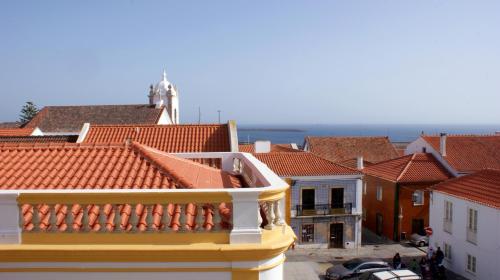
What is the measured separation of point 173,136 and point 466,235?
14920mm

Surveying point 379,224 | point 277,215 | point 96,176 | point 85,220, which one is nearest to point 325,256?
point 379,224

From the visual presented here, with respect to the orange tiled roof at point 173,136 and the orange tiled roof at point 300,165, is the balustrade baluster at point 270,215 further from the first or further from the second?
the orange tiled roof at point 300,165

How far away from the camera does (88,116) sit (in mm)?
42719

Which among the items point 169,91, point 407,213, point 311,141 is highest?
point 169,91

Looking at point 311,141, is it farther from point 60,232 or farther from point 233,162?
point 60,232

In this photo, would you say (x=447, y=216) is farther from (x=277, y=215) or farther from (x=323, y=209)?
(x=277, y=215)

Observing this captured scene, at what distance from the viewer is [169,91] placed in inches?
1924

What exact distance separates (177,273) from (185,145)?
13.5m

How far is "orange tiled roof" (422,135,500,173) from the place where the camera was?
32.9m

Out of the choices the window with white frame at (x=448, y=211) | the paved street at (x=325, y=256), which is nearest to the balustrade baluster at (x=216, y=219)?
the paved street at (x=325, y=256)

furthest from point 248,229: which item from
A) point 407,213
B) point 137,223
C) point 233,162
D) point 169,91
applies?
point 169,91

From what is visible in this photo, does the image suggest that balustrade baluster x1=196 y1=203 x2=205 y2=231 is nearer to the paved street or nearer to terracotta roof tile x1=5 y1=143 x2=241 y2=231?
terracotta roof tile x1=5 y1=143 x2=241 y2=231

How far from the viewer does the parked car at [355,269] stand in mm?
22000

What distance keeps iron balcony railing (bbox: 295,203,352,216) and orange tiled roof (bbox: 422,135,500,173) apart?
9195 mm
